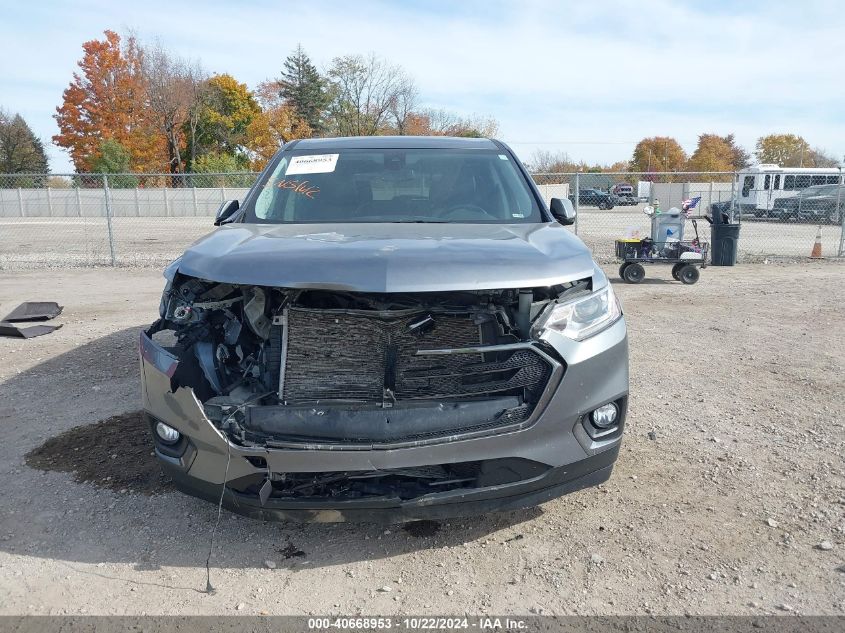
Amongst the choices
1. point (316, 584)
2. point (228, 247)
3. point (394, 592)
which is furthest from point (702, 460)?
point (228, 247)

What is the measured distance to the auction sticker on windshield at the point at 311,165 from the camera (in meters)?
4.49

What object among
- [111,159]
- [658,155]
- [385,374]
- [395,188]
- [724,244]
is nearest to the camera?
[385,374]

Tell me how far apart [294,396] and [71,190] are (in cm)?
3847

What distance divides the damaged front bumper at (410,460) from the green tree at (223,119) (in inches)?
2066

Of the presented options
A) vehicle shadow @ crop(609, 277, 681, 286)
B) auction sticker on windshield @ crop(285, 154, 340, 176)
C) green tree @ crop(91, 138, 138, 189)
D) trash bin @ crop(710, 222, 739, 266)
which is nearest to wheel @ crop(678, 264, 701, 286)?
vehicle shadow @ crop(609, 277, 681, 286)

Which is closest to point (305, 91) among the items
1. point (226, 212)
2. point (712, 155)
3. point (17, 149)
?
point (17, 149)

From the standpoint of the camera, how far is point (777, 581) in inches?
109

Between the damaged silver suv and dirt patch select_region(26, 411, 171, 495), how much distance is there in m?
0.88

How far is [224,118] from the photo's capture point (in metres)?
52.8

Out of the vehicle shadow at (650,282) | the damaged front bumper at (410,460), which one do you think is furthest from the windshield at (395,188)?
the vehicle shadow at (650,282)

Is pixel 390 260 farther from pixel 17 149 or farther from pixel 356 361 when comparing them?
pixel 17 149

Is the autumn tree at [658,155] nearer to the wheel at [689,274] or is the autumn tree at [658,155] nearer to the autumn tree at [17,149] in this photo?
the autumn tree at [17,149]

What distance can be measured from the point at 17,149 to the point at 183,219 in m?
29.2

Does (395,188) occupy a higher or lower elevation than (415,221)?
higher
